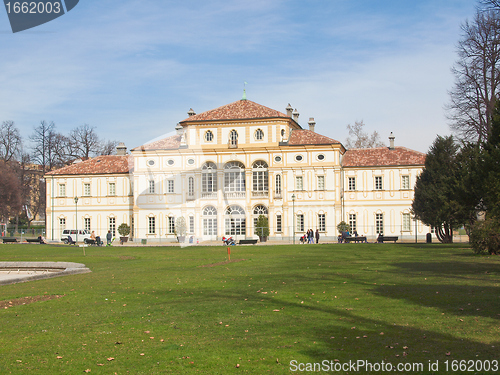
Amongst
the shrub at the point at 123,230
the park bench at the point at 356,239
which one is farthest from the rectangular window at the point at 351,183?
the shrub at the point at 123,230

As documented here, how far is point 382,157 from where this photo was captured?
5428 centimetres

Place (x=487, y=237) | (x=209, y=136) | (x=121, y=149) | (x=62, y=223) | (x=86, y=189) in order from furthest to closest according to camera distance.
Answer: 1. (x=121, y=149)
2. (x=86, y=189)
3. (x=62, y=223)
4. (x=209, y=136)
5. (x=487, y=237)

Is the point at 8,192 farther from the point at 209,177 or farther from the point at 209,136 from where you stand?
the point at 209,136

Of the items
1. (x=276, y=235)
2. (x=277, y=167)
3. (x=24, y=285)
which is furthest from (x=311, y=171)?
(x=24, y=285)

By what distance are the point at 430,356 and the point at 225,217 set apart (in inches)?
1840

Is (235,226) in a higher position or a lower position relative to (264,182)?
lower

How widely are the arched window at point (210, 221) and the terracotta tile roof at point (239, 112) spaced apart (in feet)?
29.9

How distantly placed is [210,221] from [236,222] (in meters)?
2.67

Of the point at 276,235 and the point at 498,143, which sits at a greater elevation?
the point at 498,143

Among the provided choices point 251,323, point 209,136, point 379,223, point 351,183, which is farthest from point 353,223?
point 251,323

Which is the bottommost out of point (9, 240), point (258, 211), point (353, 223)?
point (9, 240)

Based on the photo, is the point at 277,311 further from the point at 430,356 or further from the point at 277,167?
the point at 277,167

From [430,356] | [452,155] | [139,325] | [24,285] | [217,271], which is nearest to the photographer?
[430,356]

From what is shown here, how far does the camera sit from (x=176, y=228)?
54.3 meters
